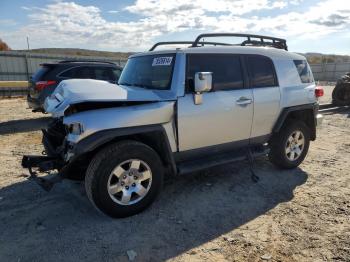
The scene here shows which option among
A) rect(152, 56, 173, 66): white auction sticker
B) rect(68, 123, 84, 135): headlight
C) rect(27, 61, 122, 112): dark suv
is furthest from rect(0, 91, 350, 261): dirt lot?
rect(27, 61, 122, 112): dark suv

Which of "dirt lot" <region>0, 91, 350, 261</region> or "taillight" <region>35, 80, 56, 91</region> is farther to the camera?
"taillight" <region>35, 80, 56, 91</region>

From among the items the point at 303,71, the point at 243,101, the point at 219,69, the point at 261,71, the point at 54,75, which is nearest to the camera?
the point at 219,69

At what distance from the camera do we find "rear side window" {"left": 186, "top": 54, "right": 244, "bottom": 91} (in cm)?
462

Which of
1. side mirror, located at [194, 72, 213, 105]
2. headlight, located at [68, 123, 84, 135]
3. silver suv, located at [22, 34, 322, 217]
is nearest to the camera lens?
headlight, located at [68, 123, 84, 135]

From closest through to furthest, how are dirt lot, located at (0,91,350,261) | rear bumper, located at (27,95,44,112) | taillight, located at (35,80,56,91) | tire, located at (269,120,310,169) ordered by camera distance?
dirt lot, located at (0,91,350,261) < tire, located at (269,120,310,169) < rear bumper, located at (27,95,44,112) < taillight, located at (35,80,56,91)

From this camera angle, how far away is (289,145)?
5.86 m

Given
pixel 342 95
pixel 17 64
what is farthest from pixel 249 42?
pixel 17 64

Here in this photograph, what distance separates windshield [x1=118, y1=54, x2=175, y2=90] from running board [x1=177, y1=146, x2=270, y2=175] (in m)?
1.08

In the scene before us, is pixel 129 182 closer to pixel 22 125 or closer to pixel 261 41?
pixel 261 41

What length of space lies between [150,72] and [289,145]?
267 cm

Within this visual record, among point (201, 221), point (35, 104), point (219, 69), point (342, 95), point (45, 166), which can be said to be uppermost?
point (219, 69)

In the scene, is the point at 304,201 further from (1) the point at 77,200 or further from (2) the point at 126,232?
(1) the point at 77,200

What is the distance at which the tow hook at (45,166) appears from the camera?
162 inches

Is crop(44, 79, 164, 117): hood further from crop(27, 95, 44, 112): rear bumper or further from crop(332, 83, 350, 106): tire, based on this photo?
crop(332, 83, 350, 106): tire
